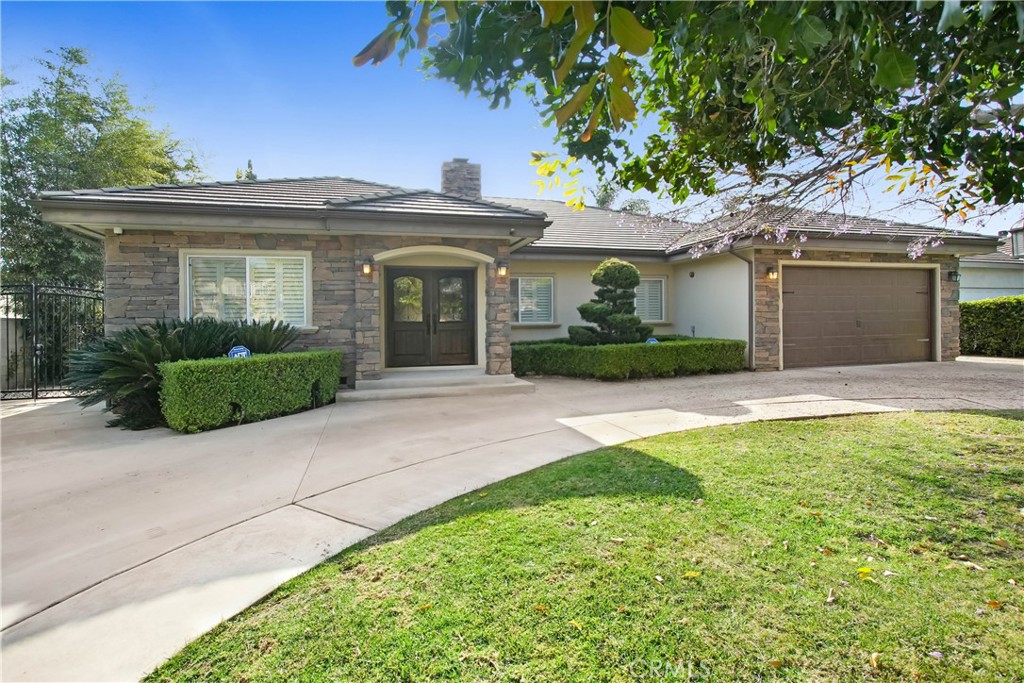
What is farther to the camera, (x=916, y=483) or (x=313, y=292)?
(x=313, y=292)

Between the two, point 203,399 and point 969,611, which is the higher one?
point 203,399

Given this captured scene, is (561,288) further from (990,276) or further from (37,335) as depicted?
(990,276)

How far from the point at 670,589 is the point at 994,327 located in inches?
701

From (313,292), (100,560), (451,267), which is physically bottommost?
(100,560)

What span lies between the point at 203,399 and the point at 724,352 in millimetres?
10451

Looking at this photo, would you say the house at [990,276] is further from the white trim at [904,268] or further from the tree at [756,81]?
the tree at [756,81]

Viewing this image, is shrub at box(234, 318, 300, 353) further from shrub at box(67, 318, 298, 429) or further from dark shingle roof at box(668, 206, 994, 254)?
dark shingle roof at box(668, 206, 994, 254)

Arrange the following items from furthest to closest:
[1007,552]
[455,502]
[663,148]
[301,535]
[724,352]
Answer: [724,352] → [663,148] → [455,502] → [301,535] → [1007,552]

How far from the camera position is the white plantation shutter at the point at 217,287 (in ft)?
28.7

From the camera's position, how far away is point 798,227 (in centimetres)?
890

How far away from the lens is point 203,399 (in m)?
6.23

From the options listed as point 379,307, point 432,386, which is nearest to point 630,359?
point 432,386

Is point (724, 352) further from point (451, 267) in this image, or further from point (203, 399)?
point (203, 399)

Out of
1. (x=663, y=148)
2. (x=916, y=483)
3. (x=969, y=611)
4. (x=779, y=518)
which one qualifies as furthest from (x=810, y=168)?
(x=969, y=611)
